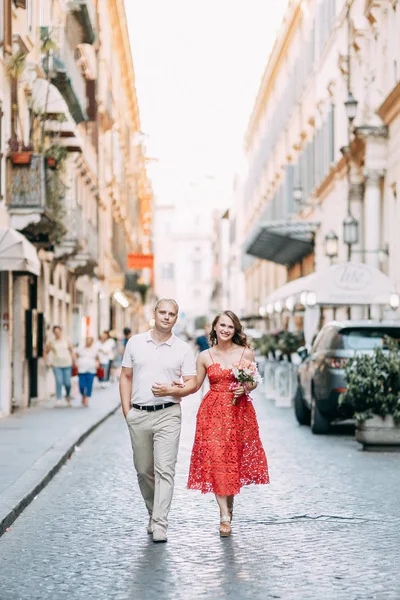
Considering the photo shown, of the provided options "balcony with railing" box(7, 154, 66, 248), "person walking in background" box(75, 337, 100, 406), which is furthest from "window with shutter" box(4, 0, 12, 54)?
"person walking in background" box(75, 337, 100, 406)

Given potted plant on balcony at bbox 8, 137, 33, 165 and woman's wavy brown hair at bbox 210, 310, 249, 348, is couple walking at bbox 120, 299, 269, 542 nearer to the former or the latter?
woman's wavy brown hair at bbox 210, 310, 249, 348

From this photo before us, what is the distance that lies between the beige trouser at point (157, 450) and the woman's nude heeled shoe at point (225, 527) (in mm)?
433

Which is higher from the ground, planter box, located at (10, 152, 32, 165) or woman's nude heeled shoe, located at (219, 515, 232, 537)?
planter box, located at (10, 152, 32, 165)

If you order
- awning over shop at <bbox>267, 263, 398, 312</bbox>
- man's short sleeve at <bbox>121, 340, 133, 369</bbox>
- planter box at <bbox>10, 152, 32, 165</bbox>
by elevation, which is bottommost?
man's short sleeve at <bbox>121, 340, 133, 369</bbox>

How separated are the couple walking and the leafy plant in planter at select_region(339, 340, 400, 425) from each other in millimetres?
6854

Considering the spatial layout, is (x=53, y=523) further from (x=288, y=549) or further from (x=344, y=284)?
(x=344, y=284)

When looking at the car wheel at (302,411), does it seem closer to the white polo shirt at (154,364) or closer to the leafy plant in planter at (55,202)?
the leafy plant in planter at (55,202)

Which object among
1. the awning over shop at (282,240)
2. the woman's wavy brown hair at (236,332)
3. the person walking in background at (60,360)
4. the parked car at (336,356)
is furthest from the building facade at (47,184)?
the woman's wavy brown hair at (236,332)

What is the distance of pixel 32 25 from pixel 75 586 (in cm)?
2000

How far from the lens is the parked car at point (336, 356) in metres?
18.0

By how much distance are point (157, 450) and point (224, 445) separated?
0.54 m

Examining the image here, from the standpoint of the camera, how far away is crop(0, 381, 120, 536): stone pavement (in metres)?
11.3

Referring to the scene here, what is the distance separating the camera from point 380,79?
31969 millimetres

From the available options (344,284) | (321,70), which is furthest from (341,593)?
(321,70)
